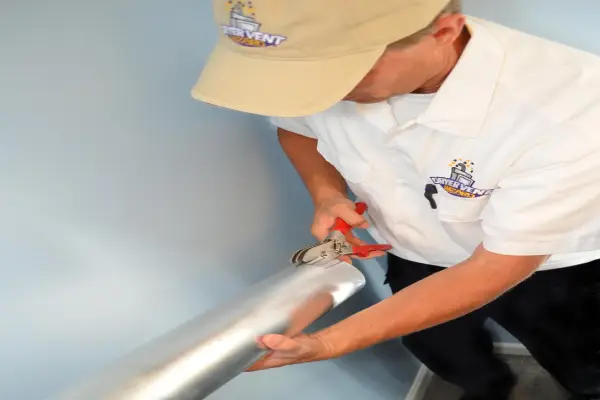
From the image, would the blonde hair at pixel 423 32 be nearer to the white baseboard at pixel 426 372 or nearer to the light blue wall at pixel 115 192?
the light blue wall at pixel 115 192

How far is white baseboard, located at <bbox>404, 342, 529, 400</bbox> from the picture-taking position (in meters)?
1.20

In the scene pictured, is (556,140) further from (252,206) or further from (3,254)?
(3,254)

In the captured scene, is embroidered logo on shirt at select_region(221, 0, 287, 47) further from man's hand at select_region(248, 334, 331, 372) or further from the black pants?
the black pants

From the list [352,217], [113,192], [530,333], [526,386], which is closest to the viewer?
[113,192]

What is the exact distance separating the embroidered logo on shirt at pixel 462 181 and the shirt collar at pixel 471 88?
1.6 inches

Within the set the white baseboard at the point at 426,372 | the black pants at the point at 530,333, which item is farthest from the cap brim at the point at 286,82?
the white baseboard at the point at 426,372

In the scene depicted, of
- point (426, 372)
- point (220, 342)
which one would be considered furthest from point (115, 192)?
point (426, 372)

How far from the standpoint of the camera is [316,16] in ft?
1.72

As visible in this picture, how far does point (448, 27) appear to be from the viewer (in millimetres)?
586

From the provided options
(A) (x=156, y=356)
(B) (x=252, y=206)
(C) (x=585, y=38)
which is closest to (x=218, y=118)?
(B) (x=252, y=206)

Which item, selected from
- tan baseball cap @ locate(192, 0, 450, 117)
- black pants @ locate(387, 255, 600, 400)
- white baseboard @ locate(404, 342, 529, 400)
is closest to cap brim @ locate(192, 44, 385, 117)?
tan baseball cap @ locate(192, 0, 450, 117)

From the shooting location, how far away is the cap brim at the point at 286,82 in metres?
0.55

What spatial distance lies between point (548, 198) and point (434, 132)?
14cm

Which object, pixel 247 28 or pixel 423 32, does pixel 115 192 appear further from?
pixel 423 32
